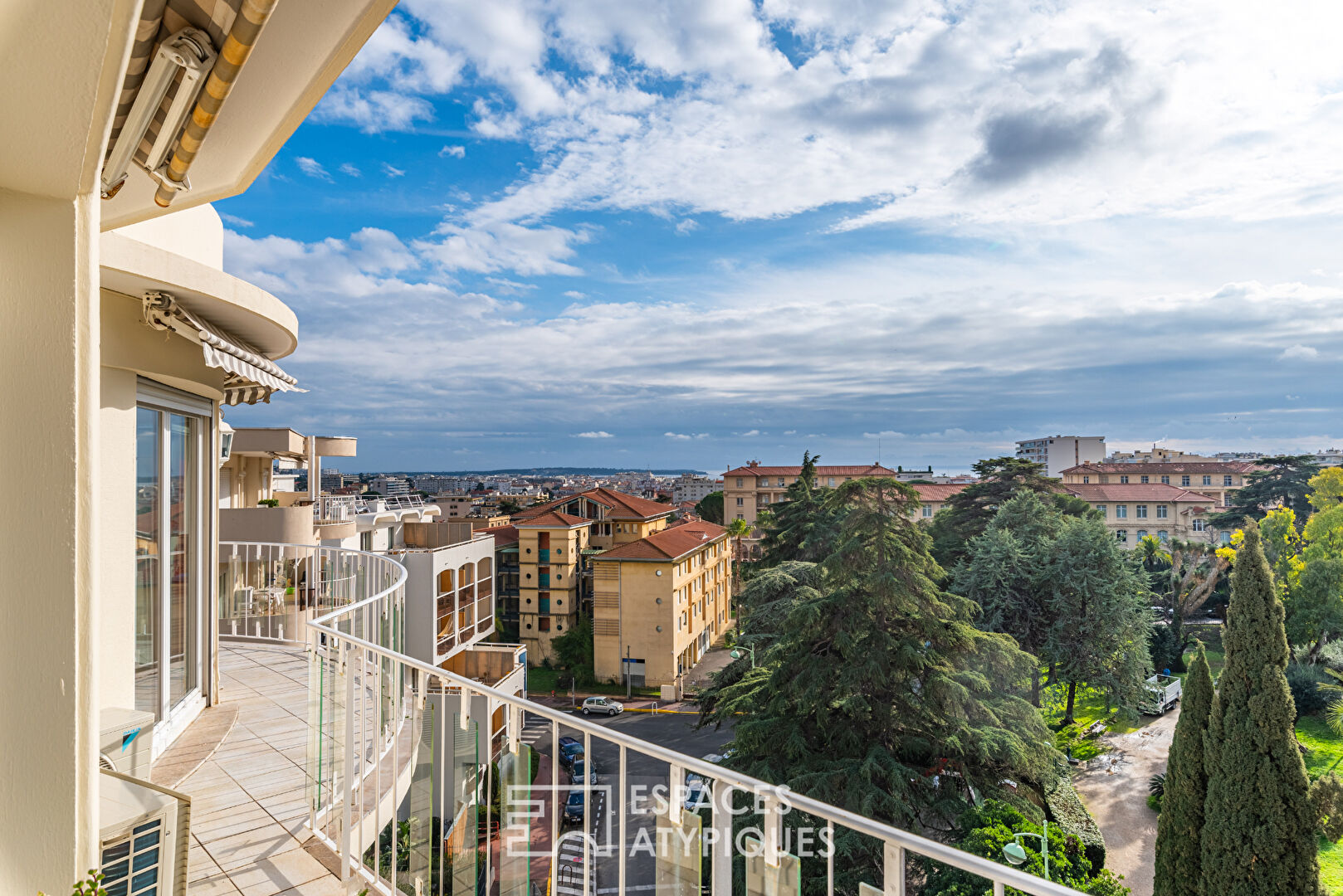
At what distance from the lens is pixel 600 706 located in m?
28.4

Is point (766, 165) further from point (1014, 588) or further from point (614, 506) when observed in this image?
point (614, 506)

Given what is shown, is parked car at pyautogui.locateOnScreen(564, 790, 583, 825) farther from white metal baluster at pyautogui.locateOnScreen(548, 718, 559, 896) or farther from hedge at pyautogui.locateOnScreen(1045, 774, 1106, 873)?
hedge at pyautogui.locateOnScreen(1045, 774, 1106, 873)

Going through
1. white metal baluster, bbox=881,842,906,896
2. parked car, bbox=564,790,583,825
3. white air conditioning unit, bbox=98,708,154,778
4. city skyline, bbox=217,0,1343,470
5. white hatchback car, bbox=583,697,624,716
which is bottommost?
white hatchback car, bbox=583,697,624,716

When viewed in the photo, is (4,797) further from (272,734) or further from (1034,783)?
(1034,783)

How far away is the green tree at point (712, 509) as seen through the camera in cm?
6141

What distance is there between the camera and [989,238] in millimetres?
20656

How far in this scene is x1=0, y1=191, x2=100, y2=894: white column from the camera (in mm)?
1527

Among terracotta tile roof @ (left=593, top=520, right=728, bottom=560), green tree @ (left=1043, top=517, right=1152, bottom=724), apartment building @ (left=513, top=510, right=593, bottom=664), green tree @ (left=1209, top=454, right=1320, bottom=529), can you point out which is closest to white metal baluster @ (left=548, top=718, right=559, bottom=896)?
green tree @ (left=1043, top=517, right=1152, bottom=724)

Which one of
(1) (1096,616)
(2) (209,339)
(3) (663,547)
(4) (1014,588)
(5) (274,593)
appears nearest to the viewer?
(2) (209,339)

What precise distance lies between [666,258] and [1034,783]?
29655 mm

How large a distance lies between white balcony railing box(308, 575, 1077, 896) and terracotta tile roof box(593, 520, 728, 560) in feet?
90.4

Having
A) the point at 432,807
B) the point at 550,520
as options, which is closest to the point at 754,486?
the point at 550,520

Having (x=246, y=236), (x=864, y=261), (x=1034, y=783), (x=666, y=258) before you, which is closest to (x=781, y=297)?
(x=666, y=258)

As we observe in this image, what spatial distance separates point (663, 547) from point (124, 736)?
29207 millimetres
